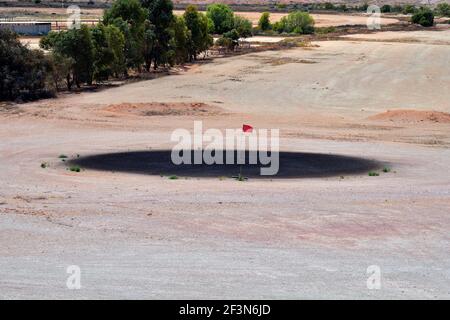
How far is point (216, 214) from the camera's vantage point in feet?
77.8

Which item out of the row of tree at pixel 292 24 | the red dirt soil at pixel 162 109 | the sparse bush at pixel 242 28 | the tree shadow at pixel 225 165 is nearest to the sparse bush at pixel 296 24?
the row of tree at pixel 292 24

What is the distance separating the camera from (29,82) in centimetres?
5084

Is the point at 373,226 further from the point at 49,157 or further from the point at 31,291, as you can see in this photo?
the point at 49,157

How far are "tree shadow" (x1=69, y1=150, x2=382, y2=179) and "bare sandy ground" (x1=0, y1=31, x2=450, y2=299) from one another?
739 mm

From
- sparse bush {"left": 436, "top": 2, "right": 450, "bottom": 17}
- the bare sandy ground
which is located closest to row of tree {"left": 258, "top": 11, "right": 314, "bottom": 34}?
sparse bush {"left": 436, "top": 2, "right": 450, "bottom": 17}

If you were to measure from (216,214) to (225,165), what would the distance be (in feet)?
28.3

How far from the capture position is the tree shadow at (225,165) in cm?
3077

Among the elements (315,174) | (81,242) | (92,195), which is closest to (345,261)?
(81,242)

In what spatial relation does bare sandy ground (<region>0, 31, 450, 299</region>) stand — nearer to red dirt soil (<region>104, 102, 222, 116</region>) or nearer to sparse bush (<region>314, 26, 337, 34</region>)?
red dirt soil (<region>104, 102, 222, 116</region>)

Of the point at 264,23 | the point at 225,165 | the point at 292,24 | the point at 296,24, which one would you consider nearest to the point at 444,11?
the point at 296,24

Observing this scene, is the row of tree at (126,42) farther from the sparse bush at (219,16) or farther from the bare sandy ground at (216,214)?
the sparse bush at (219,16)

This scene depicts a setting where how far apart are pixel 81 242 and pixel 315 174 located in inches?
479

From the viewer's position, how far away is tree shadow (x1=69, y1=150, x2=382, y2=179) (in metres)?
30.8
